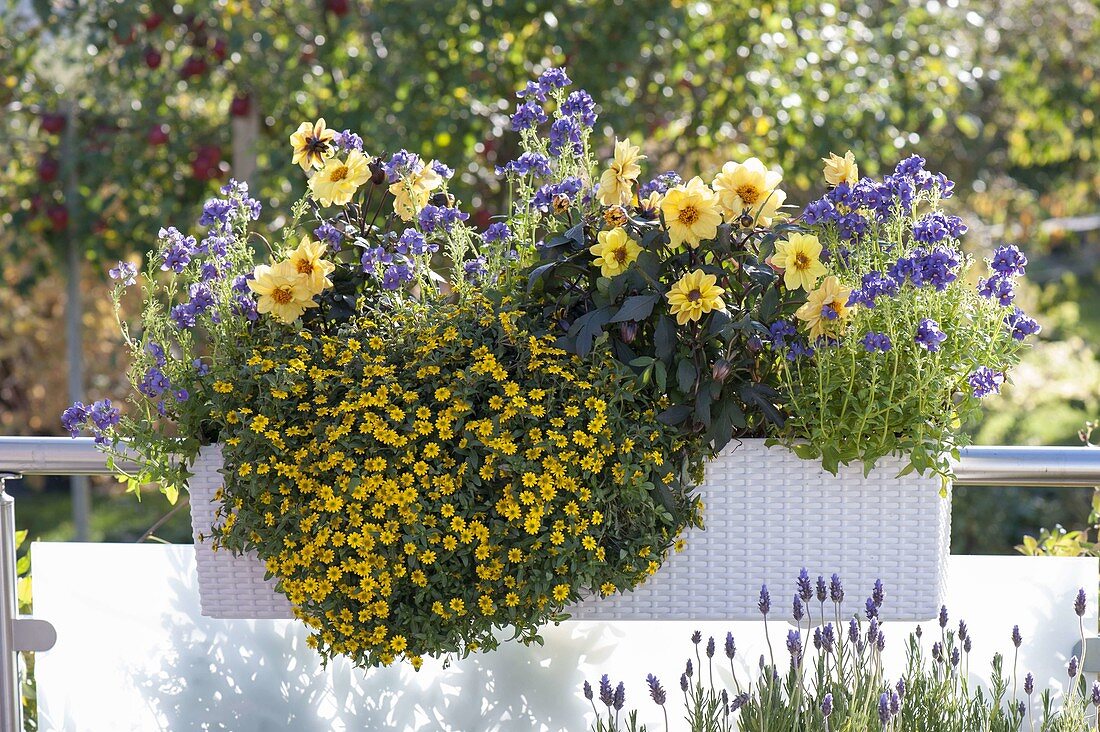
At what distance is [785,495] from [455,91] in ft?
7.66

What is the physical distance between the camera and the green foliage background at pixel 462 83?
351cm

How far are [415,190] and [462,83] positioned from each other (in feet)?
6.72

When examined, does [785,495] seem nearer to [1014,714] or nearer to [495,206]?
[1014,714]

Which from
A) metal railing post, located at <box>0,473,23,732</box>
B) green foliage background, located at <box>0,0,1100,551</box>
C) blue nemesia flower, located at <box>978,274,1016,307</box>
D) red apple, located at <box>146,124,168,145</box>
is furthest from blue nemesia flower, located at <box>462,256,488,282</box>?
red apple, located at <box>146,124,168,145</box>

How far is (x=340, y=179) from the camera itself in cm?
147

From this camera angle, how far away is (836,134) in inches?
142

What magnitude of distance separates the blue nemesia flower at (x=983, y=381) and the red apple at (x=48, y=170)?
3.57 m

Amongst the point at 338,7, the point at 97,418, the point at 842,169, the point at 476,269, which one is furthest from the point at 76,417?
the point at 338,7

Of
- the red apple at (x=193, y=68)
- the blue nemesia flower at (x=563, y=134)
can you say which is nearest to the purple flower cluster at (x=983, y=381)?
the blue nemesia flower at (x=563, y=134)

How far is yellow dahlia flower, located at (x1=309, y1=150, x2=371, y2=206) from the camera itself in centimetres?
146

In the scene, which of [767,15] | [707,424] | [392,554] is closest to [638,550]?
[707,424]

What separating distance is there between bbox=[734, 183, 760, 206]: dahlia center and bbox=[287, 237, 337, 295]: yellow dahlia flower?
1.69ft

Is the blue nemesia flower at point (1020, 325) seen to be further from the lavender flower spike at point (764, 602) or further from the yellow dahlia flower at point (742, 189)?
the lavender flower spike at point (764, 602)

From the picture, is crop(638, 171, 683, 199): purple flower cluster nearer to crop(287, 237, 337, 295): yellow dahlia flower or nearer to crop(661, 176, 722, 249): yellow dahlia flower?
crop(661, 176, 722, 249): yellow dahlia flower
